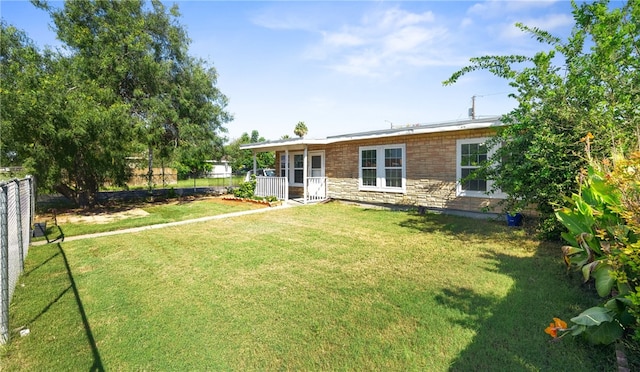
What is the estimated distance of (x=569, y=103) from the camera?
19.4 ft

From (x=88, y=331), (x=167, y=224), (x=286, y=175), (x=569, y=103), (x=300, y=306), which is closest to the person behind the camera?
(x=88, y=331)

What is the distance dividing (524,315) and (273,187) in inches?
468

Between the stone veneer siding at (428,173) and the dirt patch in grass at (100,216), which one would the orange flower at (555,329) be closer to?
the stone veneer siding at (428,173)

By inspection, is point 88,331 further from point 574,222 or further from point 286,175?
point 286,175

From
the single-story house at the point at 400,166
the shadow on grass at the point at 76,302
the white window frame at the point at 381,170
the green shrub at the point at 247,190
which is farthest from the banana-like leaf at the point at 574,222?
the green shrub at the point at 247,190

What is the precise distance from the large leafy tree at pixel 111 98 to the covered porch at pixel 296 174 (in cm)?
373

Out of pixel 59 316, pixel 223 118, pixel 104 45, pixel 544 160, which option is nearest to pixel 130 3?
pixel 104 45

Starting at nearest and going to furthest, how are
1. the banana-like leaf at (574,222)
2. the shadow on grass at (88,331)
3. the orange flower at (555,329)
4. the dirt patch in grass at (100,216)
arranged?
the shadow on grass at (88,331)
the orange flower at (555,329)
the banana-like leaf at (574,222)
the dirt patch in grass at (100,216)

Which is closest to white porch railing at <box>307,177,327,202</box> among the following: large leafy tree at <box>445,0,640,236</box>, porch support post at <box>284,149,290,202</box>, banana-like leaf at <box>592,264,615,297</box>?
porch support post at <box>284,149,290,202</box>

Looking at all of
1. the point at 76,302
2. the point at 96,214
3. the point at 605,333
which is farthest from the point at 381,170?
the point at 96,214

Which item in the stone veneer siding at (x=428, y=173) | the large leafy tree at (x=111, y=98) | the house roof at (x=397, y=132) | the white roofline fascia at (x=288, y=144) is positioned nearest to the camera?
the house roof at (x=397, y=132)

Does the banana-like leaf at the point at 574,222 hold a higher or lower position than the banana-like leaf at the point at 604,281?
higher

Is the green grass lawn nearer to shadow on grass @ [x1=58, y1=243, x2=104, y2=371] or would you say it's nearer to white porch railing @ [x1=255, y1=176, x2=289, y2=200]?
shadow on grass @ [x1=58, y1=243, x2=104, y2=371]

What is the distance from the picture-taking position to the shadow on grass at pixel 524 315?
261cm
